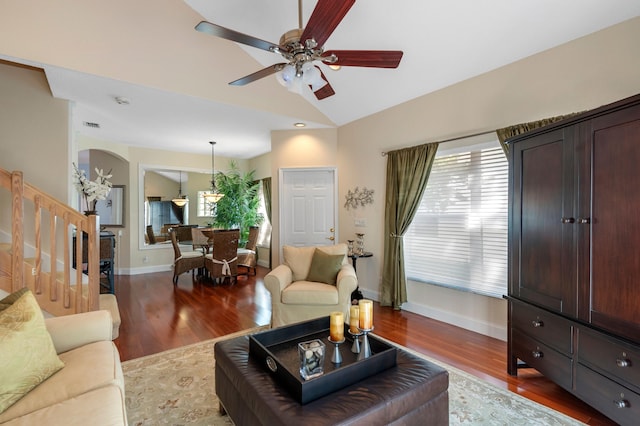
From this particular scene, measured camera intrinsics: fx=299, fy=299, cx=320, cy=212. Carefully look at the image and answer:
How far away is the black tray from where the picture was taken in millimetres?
1433

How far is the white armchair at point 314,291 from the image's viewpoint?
10.3 feet

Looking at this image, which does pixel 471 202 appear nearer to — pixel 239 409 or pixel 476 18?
pixel 476 18

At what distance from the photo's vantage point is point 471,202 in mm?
3363

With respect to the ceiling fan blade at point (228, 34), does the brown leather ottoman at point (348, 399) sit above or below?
below

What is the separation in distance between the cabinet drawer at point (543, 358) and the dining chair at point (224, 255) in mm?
4206

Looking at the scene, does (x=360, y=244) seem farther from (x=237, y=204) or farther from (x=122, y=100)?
(x=122, y=100)

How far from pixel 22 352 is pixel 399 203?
3621 millimetres

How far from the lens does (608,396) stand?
5.69ft

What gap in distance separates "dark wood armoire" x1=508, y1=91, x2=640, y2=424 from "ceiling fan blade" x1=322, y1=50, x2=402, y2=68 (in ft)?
3.86

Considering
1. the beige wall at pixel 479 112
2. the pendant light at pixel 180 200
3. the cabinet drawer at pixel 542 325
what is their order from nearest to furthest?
the cabinet drawer at pixel 542 325
the beige wall at pixel 479 112
the pendant light at pixel 180 200

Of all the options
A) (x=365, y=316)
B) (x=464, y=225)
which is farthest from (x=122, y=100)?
(x=464, y=225)

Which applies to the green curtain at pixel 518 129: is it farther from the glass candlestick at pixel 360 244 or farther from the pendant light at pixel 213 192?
the pendant light at pixel 213 192

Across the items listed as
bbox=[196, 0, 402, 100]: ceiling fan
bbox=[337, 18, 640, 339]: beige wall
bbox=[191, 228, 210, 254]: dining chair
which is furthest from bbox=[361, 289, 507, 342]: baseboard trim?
bbox=[191, 228, 210, 254]: dining chair

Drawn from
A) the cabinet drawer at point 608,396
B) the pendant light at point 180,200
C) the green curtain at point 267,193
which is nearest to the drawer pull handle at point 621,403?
the cabinet drawer at point 608,396
